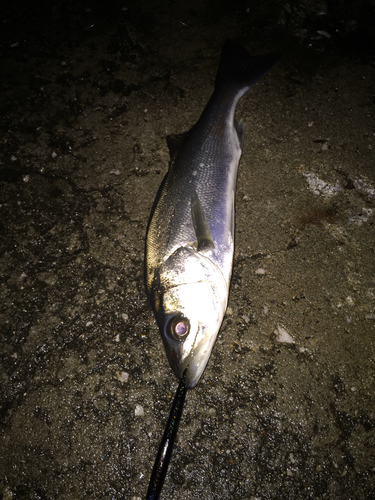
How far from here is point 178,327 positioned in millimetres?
2029

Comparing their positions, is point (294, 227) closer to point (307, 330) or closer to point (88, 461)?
point (307, 330)

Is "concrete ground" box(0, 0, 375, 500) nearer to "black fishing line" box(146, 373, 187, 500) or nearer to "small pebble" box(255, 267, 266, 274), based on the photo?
"small pebble" box(255, 267, 266, 274)

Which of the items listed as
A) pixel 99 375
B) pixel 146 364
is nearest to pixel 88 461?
pixel 99 375

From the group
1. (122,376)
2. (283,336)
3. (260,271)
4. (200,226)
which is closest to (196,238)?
(200,226)

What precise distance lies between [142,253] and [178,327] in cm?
90

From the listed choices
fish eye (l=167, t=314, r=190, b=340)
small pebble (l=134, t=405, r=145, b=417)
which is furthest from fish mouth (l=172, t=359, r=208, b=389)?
small pebble (l=134, t=405, r=145, b=417)

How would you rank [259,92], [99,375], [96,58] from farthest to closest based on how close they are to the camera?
1. [96,58]
2. [259,92]
3. [99,375]

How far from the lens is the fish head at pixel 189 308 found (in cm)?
198

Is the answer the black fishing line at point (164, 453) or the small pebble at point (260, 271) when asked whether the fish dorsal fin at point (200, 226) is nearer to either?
the small pebble at point (260, 271)

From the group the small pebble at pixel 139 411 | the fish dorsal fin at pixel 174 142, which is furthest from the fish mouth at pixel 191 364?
the fish dorsal fin at pixel 174 142

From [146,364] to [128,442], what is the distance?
554mm

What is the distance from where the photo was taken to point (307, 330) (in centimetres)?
232

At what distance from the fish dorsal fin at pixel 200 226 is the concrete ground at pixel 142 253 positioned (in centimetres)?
49

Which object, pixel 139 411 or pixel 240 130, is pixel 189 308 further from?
pixel 240 130
